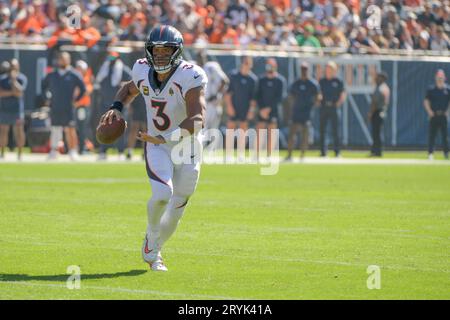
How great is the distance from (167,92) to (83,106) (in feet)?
50.8

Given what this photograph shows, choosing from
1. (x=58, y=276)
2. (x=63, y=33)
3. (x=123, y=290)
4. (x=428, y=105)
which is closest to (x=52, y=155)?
(x=63, y=33)

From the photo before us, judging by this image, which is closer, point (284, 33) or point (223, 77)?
point (223, 77)

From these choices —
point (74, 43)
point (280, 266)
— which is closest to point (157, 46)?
point (280, 266)

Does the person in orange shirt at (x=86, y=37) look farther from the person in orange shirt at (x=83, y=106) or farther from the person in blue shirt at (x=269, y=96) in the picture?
the person in blue shirt at (x=269, y=96)

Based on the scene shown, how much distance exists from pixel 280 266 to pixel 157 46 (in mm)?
2131

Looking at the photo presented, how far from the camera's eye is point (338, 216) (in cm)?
1388

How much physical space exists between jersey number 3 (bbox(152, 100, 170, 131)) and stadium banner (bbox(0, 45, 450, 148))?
16344mm

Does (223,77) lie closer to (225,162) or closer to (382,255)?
(225,162)

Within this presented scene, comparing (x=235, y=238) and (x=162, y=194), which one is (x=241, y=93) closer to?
(x=235, y=238)

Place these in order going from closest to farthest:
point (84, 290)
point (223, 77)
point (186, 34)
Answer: point (84, 290) → point (223, 77) → point (186, 34)

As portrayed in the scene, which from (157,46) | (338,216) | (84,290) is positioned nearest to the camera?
(84,290)

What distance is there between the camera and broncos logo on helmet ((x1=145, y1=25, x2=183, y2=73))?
930cm

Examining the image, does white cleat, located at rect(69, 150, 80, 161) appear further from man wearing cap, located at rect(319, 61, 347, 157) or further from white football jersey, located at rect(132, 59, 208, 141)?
white football jersey, located at rect(132, 59, 208, 141)

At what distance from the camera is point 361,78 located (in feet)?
94.2
